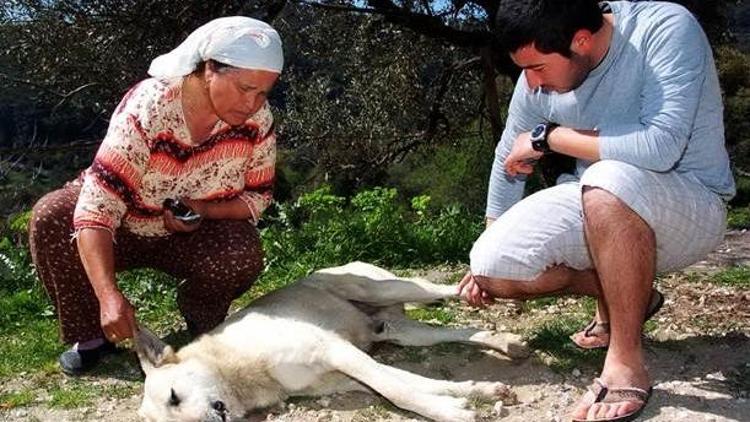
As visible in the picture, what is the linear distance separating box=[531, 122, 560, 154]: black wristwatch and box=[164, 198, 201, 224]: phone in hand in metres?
1.73

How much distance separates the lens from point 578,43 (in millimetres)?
3582

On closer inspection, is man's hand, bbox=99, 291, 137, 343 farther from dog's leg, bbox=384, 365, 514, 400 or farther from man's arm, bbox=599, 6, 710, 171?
man's arm, bbox=599, 6, 710, 171

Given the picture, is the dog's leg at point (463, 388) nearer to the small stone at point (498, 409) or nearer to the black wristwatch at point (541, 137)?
the small stone at point (498, 409)

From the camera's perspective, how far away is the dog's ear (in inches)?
157

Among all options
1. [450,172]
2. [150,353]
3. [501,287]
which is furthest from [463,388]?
[450,172]

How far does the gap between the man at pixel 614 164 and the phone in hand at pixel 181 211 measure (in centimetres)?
144

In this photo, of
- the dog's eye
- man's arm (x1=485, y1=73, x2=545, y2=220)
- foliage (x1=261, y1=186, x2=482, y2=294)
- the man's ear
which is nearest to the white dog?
the dog's eye

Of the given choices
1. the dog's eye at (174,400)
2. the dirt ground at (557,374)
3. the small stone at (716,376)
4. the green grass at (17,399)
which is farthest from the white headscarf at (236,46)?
the small stone at (716,376)

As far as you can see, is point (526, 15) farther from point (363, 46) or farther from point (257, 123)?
point (363, 46)

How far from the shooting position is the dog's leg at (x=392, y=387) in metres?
3.62

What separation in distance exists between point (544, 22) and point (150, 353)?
7.18ft

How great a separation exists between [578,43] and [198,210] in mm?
2061

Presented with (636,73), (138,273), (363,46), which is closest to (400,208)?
(138,273)

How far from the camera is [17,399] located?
4.48 metres
